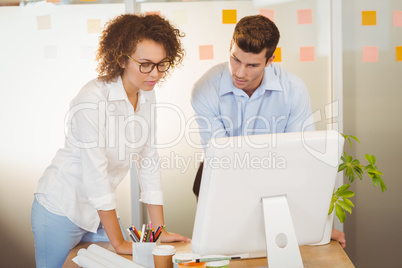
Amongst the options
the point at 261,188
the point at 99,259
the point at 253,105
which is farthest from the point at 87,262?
the point at 253,105

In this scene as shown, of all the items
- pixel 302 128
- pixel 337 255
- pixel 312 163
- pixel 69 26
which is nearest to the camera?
pixel 312 163

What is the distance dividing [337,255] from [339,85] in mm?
1648

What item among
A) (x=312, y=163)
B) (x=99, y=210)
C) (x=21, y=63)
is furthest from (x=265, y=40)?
(x=21, y=63)

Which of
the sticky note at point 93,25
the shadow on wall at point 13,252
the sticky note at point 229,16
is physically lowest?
the shadow on wall at point 13,252

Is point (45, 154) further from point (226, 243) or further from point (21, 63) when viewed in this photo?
A: point (226, 243)

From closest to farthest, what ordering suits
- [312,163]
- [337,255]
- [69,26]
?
1. [312,163]
2. [337,255]
3. [69,26]

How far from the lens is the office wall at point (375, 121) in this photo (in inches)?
124

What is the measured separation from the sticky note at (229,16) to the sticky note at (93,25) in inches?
30.1

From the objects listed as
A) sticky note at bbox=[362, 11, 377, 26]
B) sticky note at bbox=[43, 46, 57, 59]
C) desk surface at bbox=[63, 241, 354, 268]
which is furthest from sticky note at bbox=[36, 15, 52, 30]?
sticky note at bbox=[362, 11, 377, 26]

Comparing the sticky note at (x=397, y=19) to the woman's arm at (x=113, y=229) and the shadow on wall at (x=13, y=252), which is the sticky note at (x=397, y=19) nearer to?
the woman's arm at (x=113, y=229)

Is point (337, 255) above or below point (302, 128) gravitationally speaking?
below

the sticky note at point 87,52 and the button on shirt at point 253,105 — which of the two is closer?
the button on shirt at point 253,105

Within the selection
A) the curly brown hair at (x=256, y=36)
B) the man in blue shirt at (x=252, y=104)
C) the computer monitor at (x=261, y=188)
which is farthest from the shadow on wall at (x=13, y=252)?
the computer monitor at (x=261, y=188)

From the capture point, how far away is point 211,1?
310 centimetres
